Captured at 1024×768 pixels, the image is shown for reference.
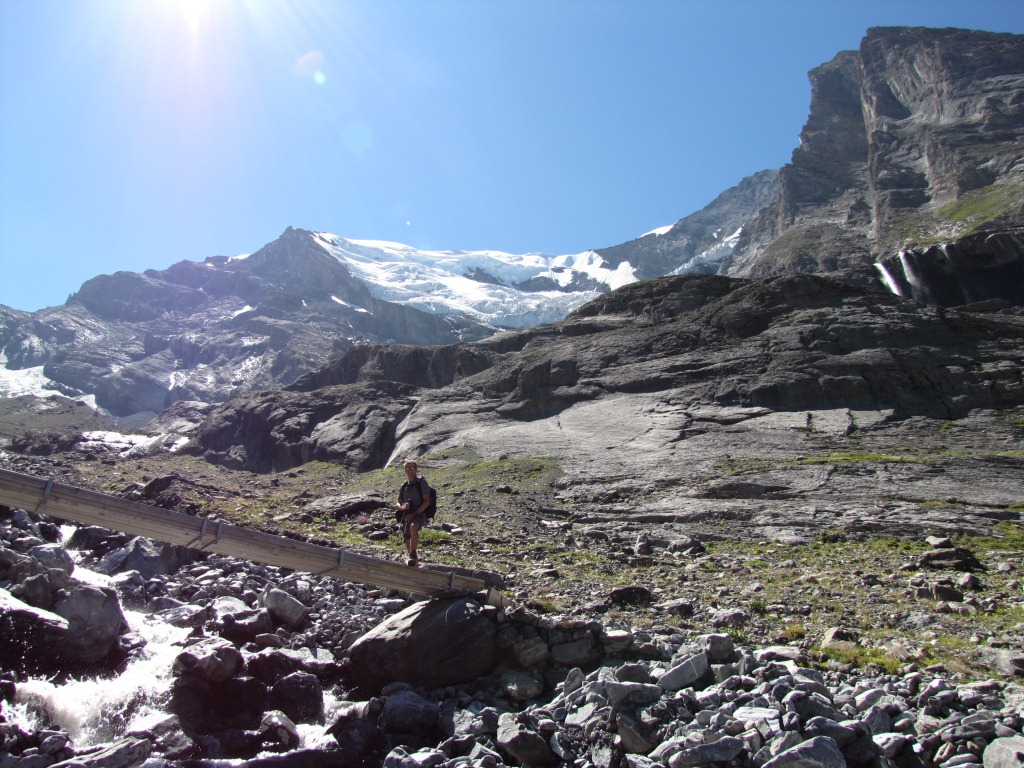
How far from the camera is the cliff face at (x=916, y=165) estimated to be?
128m

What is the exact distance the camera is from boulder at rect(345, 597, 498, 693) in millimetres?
11195

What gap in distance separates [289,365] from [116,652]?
185 m

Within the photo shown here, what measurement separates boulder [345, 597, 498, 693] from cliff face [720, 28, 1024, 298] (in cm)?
12164

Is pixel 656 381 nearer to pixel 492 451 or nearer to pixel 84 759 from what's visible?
pixel 492 451

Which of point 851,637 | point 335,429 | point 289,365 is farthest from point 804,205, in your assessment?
point 851,637

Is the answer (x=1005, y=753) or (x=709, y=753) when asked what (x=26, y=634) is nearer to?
(x=709, y=753)

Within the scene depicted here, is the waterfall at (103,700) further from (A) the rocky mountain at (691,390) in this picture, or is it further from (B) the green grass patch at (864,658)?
(A) the rocky mountain at (691,390)

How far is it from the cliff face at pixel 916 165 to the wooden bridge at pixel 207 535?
121 metres

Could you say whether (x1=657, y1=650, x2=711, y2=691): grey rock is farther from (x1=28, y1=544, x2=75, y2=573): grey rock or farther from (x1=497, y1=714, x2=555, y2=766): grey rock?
(x1=28, y1=544, x2=75, y2=573): grey rock

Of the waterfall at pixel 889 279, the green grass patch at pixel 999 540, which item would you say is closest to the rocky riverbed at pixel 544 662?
the green grass patch at pixel 999 540

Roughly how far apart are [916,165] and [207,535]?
608ft

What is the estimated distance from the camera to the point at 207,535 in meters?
12.1

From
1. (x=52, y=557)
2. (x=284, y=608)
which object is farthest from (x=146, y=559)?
(x=284, y=608)

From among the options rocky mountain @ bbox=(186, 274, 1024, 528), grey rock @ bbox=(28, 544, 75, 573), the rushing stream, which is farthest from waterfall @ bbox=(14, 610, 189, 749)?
rocky mountain @ bbox=(186, 274, 1024, 528)
